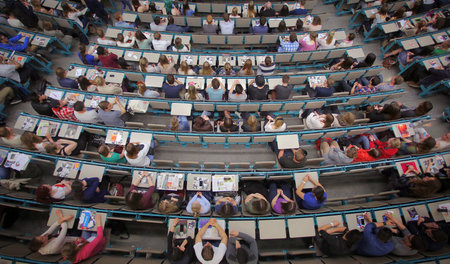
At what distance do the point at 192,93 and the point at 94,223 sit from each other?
4.31m

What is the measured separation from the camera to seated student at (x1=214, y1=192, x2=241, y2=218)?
4.53 metres

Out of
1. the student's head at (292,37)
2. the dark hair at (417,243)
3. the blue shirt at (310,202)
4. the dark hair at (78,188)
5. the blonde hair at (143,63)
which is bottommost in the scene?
the dark hair at (417,243)

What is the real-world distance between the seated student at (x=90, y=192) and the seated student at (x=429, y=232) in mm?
7496

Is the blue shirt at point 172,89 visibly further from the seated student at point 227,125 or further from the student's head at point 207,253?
the student's head at point 207,253

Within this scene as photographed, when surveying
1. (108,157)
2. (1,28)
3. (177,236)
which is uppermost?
(1,28)

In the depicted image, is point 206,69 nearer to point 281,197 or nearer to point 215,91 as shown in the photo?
point 215,91

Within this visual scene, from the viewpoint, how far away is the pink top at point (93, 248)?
4.43m

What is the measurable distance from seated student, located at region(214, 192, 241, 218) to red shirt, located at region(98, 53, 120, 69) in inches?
240

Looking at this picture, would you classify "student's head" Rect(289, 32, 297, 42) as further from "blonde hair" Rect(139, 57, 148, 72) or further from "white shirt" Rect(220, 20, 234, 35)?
"blonde hair" Rect(139, 57, 148, 72)

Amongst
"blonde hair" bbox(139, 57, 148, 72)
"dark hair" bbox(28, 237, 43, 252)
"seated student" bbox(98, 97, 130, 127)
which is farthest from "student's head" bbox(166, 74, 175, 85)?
"dark hair" bbox(28, 237, 43, 252)

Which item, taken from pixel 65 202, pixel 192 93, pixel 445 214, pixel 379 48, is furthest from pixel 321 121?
pixel 65 202

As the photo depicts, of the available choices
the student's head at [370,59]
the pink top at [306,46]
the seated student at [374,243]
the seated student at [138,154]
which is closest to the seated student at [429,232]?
the seated student at [374,243]

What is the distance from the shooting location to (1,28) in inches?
320

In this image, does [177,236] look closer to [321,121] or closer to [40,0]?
[321,121]
